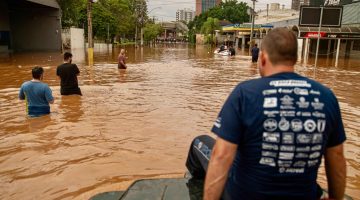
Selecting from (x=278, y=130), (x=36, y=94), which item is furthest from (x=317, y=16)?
(x=278, y=130)

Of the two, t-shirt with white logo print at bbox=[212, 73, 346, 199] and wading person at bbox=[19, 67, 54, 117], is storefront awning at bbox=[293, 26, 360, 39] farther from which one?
t-shirt with white logo print at bbox=[212, 73, 346, 199]

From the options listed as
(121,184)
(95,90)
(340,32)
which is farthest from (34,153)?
(340,32)

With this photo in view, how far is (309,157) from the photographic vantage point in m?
2.34

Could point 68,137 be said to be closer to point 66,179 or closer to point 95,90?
point 66,179

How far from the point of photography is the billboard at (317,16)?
14898mm

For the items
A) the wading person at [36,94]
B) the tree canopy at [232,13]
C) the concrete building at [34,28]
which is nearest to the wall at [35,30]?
the concrete building at [34,28]

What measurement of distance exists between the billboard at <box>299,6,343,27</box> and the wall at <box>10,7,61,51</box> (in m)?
32.5

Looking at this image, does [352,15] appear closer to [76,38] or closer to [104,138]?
[76,38]

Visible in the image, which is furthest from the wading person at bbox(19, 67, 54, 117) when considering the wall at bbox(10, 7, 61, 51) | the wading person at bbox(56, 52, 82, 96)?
the wall at bbox(10, 7, 61, 51)

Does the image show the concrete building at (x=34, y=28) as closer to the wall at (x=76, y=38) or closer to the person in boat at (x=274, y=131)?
→ the wall at (x=76, y=38)

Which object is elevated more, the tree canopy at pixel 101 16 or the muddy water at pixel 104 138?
the tree canopy at pixel 101 16

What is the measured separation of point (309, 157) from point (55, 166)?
13.8ft

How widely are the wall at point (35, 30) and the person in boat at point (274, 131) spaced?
1657 inches

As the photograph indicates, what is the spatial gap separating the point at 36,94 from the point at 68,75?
84.6 inches
